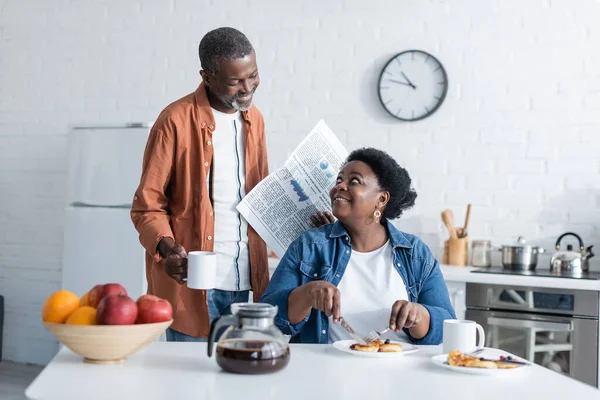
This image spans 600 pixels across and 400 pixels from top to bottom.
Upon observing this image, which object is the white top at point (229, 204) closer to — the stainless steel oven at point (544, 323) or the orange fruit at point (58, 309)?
the orange fruit at point (58, 309)

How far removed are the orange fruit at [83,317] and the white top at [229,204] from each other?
0.71 metres

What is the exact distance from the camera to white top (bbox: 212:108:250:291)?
2.26m

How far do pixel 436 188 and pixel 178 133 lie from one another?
227 cm

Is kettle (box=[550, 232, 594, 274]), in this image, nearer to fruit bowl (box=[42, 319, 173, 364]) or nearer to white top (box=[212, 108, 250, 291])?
white top (box=[212, 108, 250, 291])

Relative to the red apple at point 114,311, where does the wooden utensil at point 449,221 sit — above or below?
above

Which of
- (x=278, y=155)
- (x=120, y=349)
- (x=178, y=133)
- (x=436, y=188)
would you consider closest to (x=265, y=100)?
(x=278, y=155)

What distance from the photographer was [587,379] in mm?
3322

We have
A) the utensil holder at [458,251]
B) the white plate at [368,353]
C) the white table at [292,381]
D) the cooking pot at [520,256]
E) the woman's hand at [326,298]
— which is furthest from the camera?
the utensil holder at [458,251]

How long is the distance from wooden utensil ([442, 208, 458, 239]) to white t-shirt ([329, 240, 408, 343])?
1.84 metres

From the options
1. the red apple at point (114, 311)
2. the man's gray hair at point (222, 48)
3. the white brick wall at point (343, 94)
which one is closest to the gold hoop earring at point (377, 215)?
the man's gray hair at point (222, 48)

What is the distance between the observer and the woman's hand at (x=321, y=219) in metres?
2.50

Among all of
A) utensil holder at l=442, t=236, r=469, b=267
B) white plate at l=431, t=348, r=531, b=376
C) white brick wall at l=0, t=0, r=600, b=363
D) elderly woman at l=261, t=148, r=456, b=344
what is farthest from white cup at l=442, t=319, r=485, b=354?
white brick wall at l=0, t=0, r=600, b=363

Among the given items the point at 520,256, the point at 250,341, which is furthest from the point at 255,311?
the point at 520,256

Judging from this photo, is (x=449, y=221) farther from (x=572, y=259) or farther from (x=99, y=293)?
(x=99, y=293)
